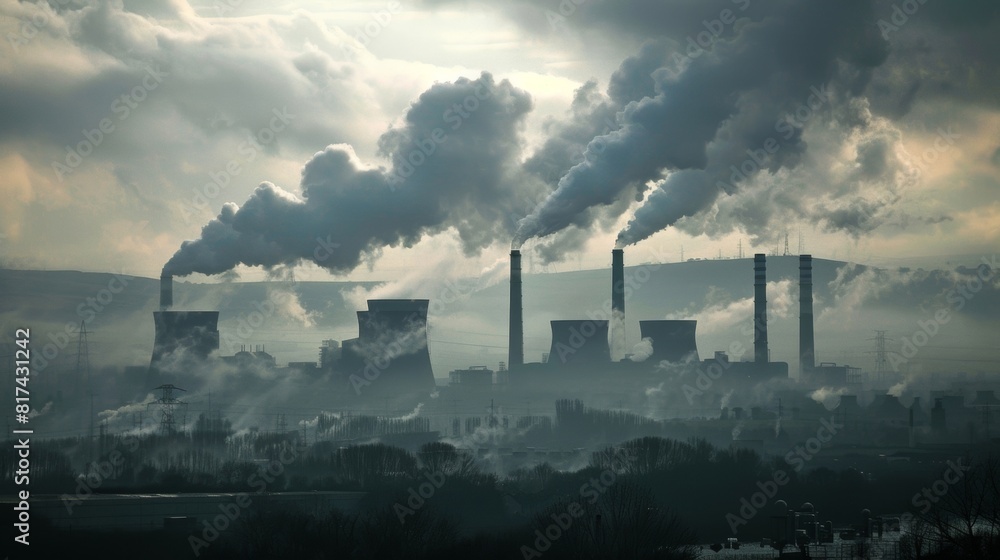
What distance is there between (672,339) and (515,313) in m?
7.45

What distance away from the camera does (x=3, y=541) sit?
79.4 feet

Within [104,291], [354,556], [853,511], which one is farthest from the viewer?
[104,291]

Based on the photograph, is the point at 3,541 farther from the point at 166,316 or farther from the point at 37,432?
the point at 37,432

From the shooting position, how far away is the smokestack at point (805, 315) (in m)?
65.4

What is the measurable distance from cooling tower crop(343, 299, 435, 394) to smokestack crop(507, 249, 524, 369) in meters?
4.04

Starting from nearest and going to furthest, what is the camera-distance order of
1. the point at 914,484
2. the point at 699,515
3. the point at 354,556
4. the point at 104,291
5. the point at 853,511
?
the point at 354,556
the point at 699,515
the point at 853,511
the point at 914,484
the point at 104,291

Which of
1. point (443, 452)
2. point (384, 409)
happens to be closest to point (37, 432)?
point (384, 409)

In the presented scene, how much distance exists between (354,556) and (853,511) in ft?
57.8
